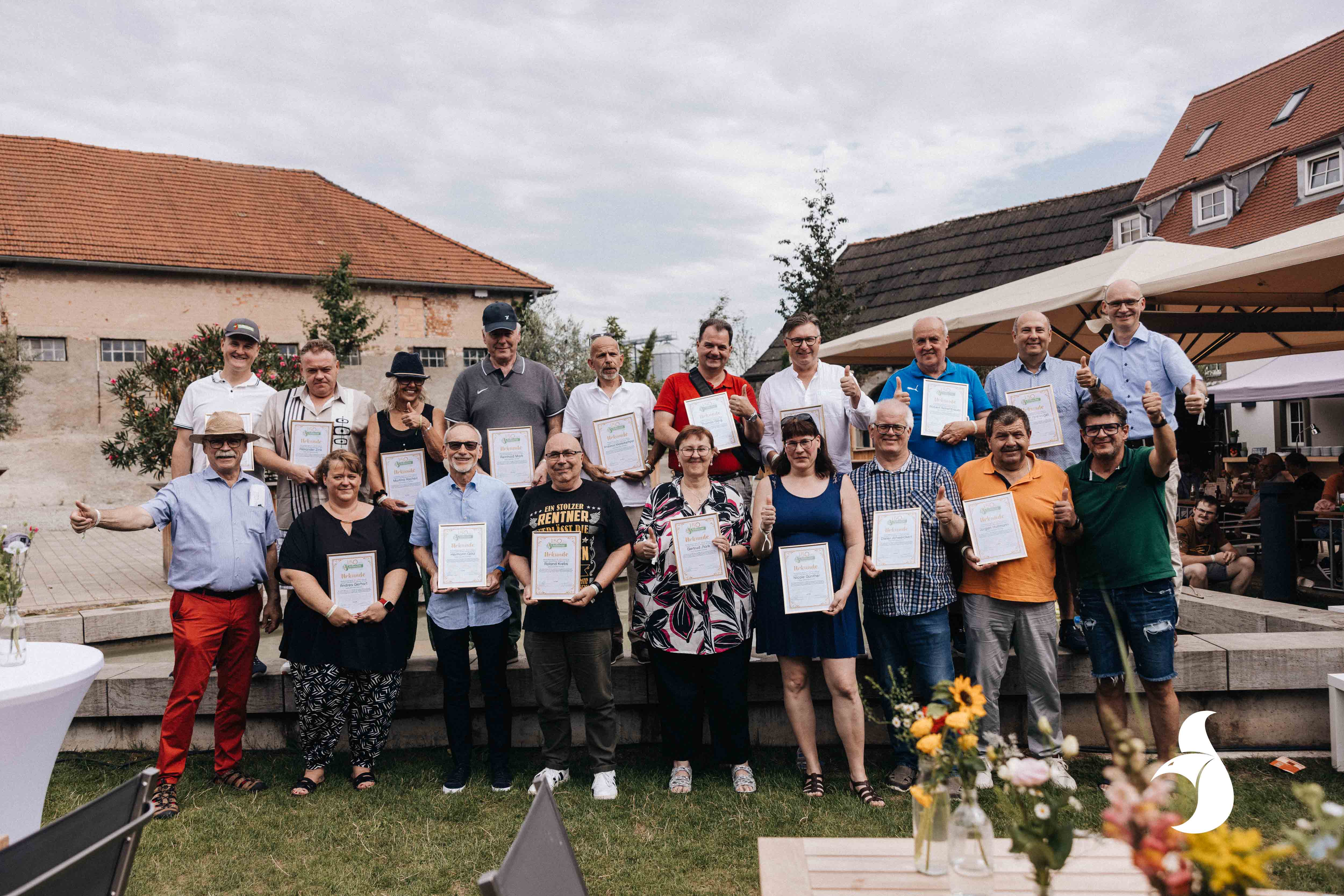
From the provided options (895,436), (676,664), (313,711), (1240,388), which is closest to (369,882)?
(313,711)

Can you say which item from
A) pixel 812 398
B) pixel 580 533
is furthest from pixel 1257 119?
pixel 580 533

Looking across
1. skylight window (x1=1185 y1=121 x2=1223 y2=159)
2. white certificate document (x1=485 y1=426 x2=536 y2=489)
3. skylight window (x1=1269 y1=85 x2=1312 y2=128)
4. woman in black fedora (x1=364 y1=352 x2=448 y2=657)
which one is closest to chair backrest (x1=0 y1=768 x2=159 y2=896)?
woman in black fedora (x1=364 y1=352 x2=448 y2=657)

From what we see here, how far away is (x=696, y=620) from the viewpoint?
490cm

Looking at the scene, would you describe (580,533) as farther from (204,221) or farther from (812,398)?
(204,221)

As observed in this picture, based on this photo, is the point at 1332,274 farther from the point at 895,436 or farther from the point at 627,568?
the point at 627,568

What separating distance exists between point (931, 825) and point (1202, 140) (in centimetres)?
2564

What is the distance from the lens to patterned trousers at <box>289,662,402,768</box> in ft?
16.4

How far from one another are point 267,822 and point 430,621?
1314 millimetres

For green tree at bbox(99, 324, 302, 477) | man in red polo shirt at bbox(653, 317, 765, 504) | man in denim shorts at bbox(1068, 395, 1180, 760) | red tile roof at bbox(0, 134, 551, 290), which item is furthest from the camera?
red tile roof at bbox(0, 134, 551, 290)

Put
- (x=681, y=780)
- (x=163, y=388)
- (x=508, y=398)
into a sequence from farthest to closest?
(x=163, y=388) → (x=508, y=398) → (x=681, y=780)

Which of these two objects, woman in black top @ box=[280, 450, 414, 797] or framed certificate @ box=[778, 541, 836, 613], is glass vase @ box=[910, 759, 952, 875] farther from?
woman in black top @ box=[280, 450, 414, 797]

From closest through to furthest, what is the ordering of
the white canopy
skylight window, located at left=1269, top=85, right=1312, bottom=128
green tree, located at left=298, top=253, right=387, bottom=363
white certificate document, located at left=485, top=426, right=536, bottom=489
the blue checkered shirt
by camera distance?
the blue checkered shirt < white certificate document, located at left=485, top=426, right=536, bottom=489 < the white canopy < skylight window, located at left=1269, top=85, right=1312, bottom=128 < green tree, located at left=298, top=253, right=387, bottom=363

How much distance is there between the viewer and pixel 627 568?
19.2ft

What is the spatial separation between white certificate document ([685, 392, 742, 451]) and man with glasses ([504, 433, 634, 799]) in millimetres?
695
